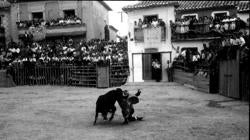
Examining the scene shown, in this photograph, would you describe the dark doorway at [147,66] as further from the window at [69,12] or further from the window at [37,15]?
the window at [37,15]

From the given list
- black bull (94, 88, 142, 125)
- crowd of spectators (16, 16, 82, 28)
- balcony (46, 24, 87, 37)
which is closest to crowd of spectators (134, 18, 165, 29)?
balcony (46, 24, 87, 37)

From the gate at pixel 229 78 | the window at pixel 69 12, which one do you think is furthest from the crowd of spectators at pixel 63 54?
the gate at pixel 229 78

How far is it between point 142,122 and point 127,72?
12896mm

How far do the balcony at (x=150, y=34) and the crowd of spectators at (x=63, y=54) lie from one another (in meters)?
2.12

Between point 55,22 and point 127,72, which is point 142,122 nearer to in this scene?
point 127,72

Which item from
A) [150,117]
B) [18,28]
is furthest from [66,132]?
[18,28]

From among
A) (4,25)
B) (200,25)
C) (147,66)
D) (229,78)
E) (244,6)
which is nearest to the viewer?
(229,78)

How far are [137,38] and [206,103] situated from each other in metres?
14.5

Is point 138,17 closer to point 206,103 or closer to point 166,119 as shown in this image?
point 206,103

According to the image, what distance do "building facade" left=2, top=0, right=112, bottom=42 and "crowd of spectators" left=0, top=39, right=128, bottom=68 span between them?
12.0ft

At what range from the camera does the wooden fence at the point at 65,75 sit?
Result: 21.3 meters

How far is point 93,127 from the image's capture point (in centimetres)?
869

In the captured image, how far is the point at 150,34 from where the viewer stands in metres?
25.7

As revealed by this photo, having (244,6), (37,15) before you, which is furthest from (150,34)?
(37,15)
